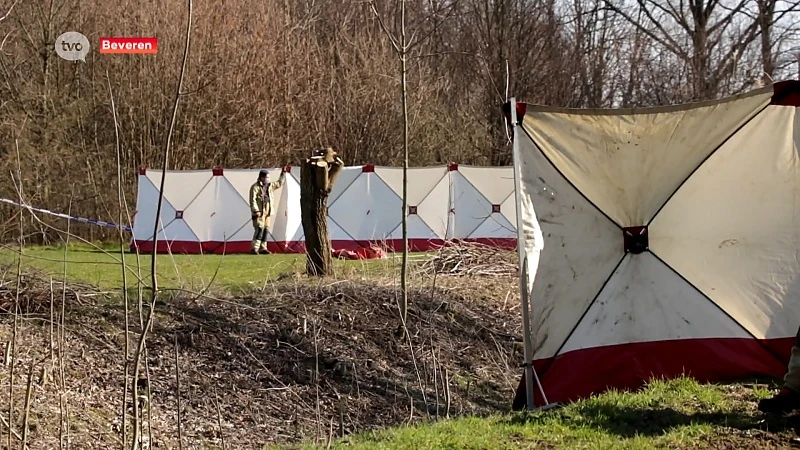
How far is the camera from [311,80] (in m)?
28.6

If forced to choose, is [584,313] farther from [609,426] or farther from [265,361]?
[265,361]

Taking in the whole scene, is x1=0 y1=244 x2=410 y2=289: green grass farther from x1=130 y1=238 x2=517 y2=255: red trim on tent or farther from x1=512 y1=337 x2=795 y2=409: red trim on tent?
x1=512 y1=337 x2=795 y2=409: red trim on tent

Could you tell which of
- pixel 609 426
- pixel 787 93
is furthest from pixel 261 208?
pixel 609 426

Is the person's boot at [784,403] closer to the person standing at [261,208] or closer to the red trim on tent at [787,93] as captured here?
the red trim on tent at [787,93]

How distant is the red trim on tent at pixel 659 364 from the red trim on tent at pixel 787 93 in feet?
6.05

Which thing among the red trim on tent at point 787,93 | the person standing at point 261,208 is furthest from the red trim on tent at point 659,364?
the person standing at point 261,208

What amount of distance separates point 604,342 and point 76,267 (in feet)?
30.0

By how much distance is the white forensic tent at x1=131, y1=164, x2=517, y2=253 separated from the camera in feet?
67.9

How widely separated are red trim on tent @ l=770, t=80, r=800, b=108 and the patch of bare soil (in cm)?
357

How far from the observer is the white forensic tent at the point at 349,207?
20.7 m

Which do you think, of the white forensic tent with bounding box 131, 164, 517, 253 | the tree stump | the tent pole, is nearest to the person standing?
the white forensic tent with bounding box 131, 164, 517, 253

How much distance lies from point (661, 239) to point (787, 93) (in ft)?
4.87

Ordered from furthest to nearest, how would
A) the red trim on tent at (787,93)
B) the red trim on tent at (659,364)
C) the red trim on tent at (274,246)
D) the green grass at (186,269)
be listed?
the red trim on tent at (274,246) → the green grass at (186,269) → the red trim on tent at (787,93) → the red trim on tent at (659,364)

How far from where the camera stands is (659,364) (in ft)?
25.1
